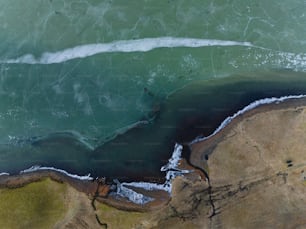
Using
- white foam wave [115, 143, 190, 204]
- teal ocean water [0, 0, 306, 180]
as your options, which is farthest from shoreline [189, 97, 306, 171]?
white foam wave [115, 143, 190, 204]

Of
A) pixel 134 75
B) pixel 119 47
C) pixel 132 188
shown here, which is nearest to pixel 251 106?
pixel 134 75

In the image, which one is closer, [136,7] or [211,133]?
[211,133]

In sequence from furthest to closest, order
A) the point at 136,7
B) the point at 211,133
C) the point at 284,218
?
the point at 136,7 < the point at 211,133 < the point at 284,218

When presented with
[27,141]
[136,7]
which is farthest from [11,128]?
[136,7]

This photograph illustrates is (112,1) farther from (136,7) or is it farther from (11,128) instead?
(11,128)

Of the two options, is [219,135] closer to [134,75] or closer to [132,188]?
[132,188]
